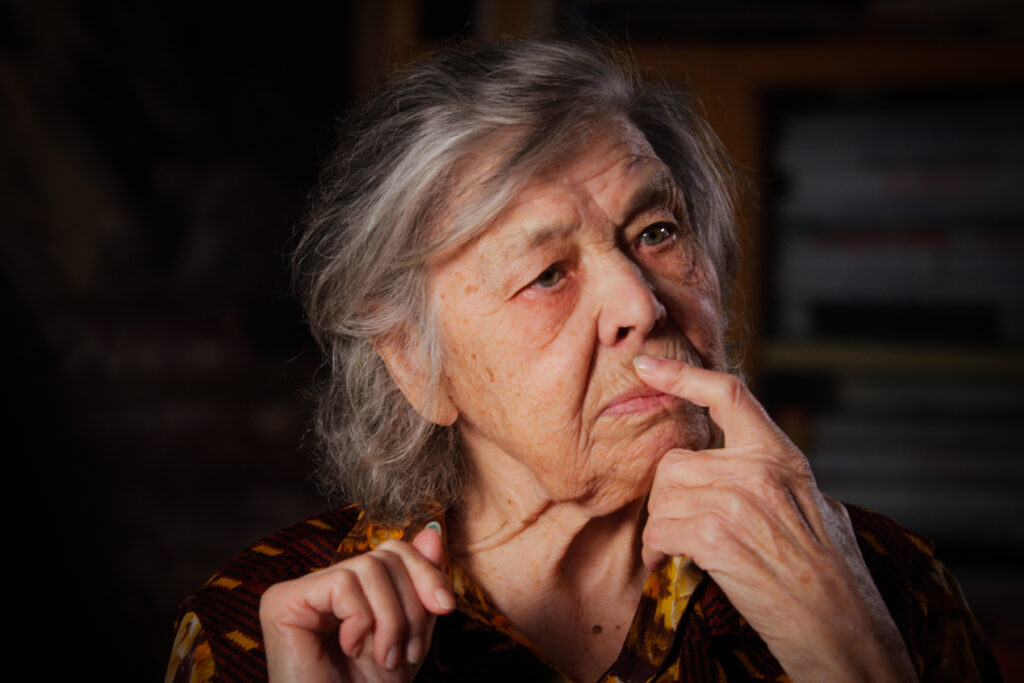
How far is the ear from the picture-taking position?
4.75 feet

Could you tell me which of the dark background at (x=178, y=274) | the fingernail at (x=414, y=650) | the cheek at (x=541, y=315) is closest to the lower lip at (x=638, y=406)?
the cheek at (x=541, y=315)

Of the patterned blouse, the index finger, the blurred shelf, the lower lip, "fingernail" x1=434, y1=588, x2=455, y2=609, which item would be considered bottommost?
the blurred shelf

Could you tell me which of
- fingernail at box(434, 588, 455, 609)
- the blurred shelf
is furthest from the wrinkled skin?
the blurred shelf

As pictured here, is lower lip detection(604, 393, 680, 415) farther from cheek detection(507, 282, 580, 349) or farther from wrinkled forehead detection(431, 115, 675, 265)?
wrinkled forehead detection(431, 115, 675, 265)

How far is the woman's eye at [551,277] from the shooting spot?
130cm

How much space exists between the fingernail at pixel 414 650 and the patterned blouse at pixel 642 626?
0.73ft

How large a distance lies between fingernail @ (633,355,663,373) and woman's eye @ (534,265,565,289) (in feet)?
0.50

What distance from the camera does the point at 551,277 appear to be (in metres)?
1.30

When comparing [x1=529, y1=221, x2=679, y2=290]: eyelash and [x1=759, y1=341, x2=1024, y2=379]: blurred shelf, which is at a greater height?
[x1=529, y1=221, x2=679, y2=290]: eyelash

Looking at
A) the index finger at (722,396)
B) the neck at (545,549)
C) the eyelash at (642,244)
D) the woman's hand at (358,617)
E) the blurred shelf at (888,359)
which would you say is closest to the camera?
the woman's hand at (358,617)

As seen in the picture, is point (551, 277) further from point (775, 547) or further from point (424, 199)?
point (775, 547)

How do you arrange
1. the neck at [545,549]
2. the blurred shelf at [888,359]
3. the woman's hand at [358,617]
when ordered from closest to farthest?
the woman's hand at [358,617] → the neck at [545,549] → the blurred shelf at [888,359]

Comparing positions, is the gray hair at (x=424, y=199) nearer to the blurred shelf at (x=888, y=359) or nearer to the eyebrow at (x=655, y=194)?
the eyebrow at (x=655, y=194)

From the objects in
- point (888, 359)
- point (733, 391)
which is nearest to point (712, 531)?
point (733, 391)
